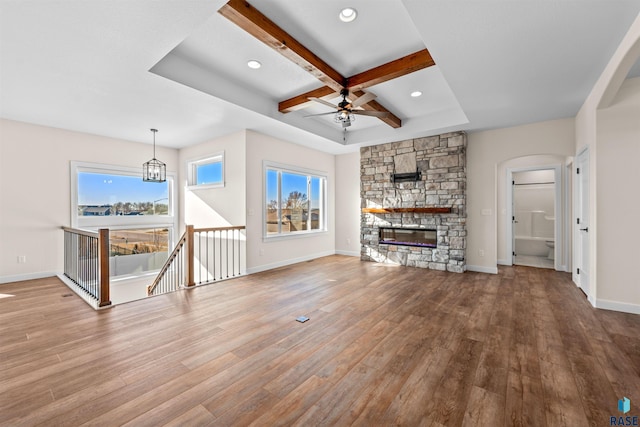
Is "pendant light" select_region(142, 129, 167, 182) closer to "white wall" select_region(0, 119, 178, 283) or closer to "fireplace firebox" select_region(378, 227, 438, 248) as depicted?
"white wall" select_region(0, 119, 178, 283)

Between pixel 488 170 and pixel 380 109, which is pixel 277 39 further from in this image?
pixel 488 170

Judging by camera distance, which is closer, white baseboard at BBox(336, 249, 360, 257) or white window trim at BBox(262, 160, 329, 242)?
white window trim at BBox(262, 160, 329, 242)

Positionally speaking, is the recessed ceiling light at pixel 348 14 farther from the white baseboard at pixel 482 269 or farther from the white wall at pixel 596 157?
the white baseboard at pixel 482 269

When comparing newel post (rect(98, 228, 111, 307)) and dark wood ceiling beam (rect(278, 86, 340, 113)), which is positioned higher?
dark wood ceiling beam (rect(278, 86, 340, 113))

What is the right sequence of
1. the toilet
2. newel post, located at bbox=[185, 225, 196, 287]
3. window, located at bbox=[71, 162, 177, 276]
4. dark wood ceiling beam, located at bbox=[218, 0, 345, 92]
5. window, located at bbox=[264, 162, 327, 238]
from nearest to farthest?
dark wood ceiling beam, located at bbox=[218, 0, 345, 92]
newel post, located at bbox=[185, 225, 196, 287]
window, located at bbox=[71, 162, 177, 276]
window, located at bbox=[264, 162, 327, 238]
the toilet

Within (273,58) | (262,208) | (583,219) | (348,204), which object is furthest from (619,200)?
(262,208)

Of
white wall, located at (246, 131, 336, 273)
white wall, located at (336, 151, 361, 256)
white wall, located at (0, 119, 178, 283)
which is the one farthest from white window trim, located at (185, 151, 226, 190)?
white wall, located at (336, 151, 361, 256)

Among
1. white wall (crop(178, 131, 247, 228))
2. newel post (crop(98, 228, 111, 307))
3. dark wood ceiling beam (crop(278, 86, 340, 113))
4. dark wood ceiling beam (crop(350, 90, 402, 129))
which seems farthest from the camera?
white wall (crop(178, 131, 247, 228))

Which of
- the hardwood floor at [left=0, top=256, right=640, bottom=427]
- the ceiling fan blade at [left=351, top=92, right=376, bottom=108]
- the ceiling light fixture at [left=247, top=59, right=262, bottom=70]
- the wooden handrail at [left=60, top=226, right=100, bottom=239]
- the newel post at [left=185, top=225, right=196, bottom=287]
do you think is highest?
the ceiling light fixture at [left=247, top=59, right=262, bottom=70]

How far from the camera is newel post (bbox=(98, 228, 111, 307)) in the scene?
134 inches

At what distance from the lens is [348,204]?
7.44m

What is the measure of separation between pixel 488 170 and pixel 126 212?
7640 millimetres

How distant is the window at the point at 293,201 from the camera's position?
593cm

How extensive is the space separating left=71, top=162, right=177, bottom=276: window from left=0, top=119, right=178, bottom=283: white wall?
23 cm
